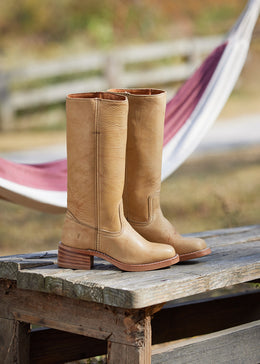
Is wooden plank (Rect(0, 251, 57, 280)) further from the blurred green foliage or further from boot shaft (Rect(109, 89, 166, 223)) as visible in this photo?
the blurred green foliage

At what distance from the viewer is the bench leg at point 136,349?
4.87 feet

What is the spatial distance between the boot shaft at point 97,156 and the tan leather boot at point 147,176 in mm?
85

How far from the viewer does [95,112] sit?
5.20 feet

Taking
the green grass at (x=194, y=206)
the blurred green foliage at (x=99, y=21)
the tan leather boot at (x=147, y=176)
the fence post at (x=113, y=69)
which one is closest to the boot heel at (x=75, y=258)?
the tan leather boot at (x=147, y=176)

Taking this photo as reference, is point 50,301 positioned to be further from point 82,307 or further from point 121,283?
point 121,283

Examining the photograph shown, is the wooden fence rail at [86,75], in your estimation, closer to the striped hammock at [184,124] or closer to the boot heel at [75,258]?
the striped hammock at [184,124]

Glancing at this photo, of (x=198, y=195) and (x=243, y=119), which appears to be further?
(x=243, y=119)

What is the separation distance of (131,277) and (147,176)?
11.6 inches

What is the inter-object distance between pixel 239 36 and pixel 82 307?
194 centimetres

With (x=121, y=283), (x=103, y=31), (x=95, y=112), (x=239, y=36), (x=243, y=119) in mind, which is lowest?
(x=121, y=283)

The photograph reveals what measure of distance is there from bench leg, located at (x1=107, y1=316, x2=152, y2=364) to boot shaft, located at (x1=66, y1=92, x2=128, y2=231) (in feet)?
0.83

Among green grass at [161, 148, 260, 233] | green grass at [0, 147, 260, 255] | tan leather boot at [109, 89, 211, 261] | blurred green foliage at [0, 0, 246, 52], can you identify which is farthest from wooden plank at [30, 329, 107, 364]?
blurred green foliage at [0, 0, 246, 52]

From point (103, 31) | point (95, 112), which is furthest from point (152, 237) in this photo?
point (103, 31)

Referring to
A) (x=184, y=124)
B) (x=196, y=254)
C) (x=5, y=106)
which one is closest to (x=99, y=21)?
(x=5, y=106)
